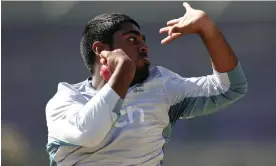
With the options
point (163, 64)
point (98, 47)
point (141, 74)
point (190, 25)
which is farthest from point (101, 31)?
point (163, 64)

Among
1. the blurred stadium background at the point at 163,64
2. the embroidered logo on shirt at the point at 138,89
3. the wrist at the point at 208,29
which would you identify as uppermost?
the wrist at the point at 208,29

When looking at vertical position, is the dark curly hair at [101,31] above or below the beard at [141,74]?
above

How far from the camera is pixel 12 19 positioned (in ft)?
14.9

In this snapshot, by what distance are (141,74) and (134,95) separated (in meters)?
0.05

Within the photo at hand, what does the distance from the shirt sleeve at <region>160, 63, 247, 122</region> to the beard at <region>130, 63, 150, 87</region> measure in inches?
2.1

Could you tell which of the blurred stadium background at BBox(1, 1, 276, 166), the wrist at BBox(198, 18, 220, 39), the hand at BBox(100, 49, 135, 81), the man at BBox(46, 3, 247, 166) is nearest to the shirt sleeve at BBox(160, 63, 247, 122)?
the man at BBox(46, 3, 247, 166)

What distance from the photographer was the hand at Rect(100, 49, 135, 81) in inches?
47.6

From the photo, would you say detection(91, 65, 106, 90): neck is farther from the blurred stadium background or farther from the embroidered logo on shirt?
the blurred stadium background

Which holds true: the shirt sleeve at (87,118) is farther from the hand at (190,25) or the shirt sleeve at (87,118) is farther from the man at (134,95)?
the hand at (190,25)

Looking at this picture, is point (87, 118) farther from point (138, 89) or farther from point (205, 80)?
point (205, 80)

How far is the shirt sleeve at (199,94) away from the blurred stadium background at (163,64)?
2.74 m

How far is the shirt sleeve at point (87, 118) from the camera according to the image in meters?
1.19

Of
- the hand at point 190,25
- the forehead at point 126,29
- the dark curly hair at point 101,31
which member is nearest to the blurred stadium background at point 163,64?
the dark curly hair at point 101,31

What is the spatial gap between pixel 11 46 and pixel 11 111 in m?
0.51
